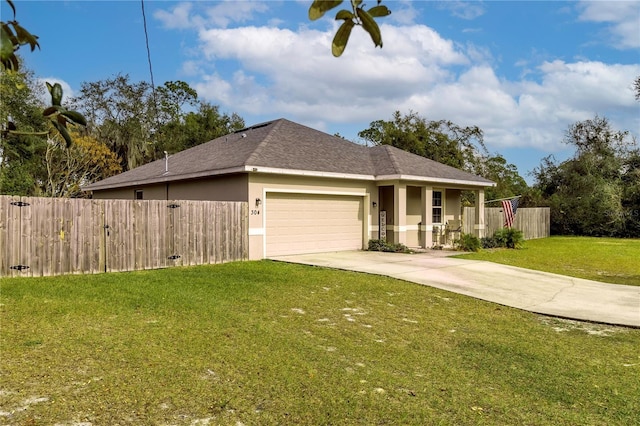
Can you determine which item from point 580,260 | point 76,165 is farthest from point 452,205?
point 76,165

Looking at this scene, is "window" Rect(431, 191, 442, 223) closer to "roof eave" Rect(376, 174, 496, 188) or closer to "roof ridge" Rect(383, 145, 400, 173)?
"roof eave" Rect(376, 174, 496, 188)

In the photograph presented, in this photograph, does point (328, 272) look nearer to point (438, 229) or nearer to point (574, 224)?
point (438, 229)

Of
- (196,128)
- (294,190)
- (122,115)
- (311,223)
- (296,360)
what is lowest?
(296,360)

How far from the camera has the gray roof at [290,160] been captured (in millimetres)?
15234

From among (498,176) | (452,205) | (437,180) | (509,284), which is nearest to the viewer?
(509,284)

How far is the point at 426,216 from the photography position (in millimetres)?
18812

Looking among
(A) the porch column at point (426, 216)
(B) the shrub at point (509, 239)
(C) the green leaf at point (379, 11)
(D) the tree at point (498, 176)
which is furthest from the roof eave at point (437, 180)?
(C) the green leaf at point (379, 11)

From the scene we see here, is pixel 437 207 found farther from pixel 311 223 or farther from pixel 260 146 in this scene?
pixel 260 146

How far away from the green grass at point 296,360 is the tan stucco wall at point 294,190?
16.9 feet

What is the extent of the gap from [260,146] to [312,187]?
2355 millimetres

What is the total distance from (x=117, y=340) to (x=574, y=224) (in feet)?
103

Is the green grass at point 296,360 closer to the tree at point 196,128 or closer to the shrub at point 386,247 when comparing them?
the shrub at point 386,247

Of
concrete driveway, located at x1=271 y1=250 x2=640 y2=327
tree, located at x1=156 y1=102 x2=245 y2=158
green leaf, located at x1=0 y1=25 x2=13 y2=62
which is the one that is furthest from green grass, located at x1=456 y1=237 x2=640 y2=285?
tree, located at x1=156 y1=102 x2=245 y2=158

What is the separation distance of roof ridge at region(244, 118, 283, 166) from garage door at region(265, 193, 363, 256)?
1344mm
